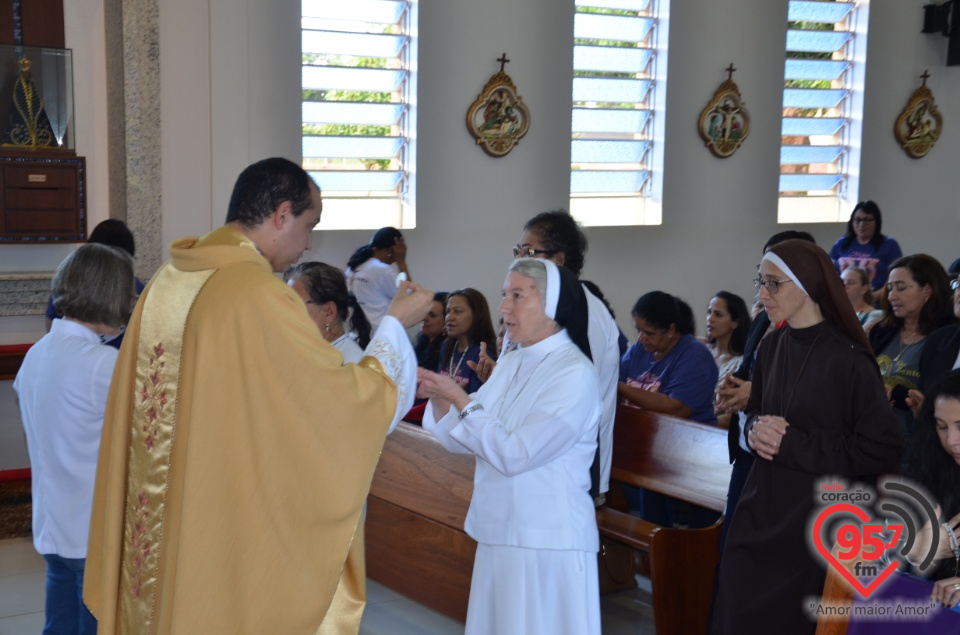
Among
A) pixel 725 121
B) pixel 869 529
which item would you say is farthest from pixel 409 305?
pixel 725 121

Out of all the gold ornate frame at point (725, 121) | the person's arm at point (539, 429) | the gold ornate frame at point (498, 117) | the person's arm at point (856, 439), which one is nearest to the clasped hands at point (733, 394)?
the person's arm at point (856, 439)

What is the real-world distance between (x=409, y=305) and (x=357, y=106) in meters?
6.43

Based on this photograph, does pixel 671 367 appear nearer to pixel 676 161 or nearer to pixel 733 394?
pixel 733 394

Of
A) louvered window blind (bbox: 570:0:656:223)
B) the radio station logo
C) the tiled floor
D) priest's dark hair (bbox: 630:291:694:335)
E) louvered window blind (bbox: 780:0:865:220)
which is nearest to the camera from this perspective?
the radio station logo

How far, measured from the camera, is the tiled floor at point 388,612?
16.8 ft

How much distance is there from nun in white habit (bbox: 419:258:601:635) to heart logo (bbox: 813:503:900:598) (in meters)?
0.74

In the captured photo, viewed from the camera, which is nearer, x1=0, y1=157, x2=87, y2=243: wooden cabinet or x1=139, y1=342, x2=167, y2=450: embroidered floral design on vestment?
x1=139, y1=342, x2=167, y2=450: embroidered floral design on vestment

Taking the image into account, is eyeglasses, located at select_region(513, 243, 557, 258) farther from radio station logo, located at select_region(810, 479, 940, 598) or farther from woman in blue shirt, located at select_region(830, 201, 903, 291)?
woman in blue shirt, located at select_region(830, 201, 903, 291)

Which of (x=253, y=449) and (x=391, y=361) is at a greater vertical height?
(x=391, y=361)

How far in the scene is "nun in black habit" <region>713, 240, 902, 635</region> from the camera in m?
3.46

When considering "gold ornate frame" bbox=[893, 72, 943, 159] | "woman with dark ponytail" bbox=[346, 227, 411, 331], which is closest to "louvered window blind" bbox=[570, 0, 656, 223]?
"woman with dark ponytail" bbox=[346, 227, 411, 331]

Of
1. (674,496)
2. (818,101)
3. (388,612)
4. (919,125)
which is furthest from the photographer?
(919,125)

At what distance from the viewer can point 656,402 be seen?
5789 millimetres

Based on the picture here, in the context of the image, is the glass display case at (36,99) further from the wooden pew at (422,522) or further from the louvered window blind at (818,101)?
the louvered window blind at (818,101)
